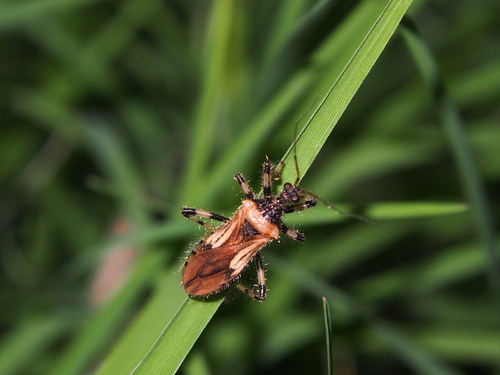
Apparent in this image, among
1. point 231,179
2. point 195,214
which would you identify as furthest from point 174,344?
point 231,179

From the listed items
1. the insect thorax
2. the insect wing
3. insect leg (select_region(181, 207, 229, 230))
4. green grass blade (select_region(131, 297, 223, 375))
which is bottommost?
green grass blade (select_region(131, 297, 223, 375))

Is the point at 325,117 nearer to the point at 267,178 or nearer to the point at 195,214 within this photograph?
A: the point at 267,178

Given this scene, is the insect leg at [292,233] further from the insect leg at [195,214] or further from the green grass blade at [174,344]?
the green grass blade at [174,344]

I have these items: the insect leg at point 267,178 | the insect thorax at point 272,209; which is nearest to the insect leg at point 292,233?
the insect thorax at point 272,209

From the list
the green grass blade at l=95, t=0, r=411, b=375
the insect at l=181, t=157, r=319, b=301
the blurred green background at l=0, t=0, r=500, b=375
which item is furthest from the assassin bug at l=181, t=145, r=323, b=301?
the green grass blade at l=95, t=0, r=411, b=375

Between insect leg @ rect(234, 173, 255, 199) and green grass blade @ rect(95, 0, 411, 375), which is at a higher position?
insect leg @ rect(234, 173, 255, 199)

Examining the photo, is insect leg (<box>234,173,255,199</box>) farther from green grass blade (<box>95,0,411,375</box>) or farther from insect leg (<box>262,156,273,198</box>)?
green grass blade (<box>95,0,411,375</box>)

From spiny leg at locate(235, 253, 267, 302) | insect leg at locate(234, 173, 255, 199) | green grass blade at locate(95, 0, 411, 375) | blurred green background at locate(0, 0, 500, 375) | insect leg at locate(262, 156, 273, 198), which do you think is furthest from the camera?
blurred green background at locate(0, 0, 500, 375)
